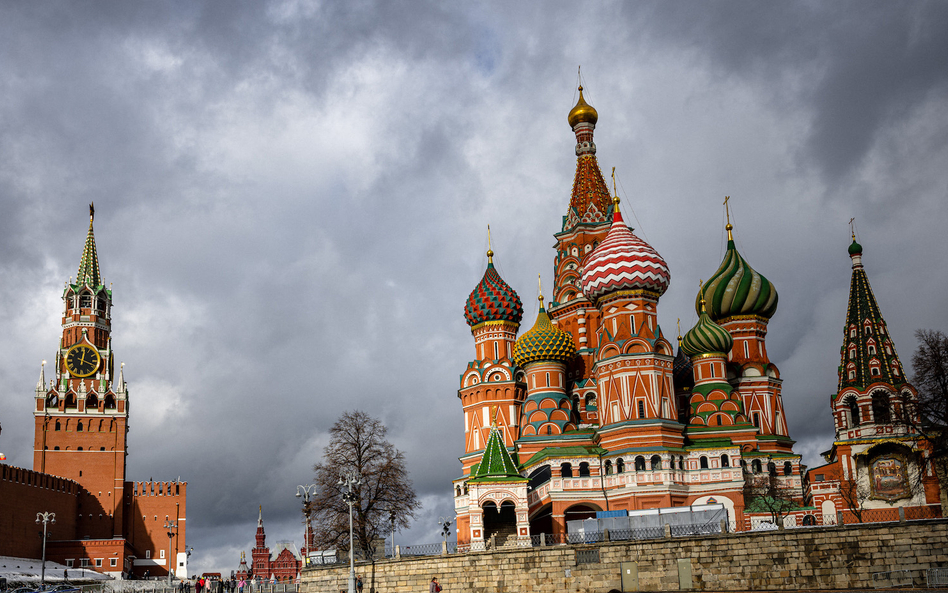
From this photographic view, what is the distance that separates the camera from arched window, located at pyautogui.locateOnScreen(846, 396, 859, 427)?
151 ft

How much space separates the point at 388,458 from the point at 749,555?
19.2 m

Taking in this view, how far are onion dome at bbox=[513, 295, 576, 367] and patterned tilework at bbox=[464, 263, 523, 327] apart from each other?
372 cm

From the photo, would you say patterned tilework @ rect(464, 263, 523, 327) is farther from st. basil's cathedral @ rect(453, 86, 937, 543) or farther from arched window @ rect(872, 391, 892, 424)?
arched window @ rect(872, 391, 892, 424)

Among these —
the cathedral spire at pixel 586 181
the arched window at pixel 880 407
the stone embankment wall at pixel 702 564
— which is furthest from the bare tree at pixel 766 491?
the cathedral spire at pixel 586 181

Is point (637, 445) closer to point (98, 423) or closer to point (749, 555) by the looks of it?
point (749, 555)

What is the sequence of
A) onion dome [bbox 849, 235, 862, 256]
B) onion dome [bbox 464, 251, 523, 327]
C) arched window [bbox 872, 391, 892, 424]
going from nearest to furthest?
arched window [bbox 872, 391, 892, 424] → onion dome [bbox 849, 235, 862, 256] → onion dome [bbox 464, 251, 523, 327]

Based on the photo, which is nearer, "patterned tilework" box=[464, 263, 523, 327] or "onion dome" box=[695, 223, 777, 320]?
"onion dome" box=[695, 223, 777, 320]

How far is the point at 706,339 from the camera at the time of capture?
165 ft

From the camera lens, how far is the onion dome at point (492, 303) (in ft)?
185

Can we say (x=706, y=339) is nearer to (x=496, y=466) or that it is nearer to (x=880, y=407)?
(x=880, y=407)

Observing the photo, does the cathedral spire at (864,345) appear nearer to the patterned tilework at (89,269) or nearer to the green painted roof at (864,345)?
the green painted roof at (864,345)

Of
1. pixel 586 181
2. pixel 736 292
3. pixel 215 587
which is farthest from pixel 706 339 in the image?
pixel 215 587

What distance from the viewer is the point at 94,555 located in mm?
70000

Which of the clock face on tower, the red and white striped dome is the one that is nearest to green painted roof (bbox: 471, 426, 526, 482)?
the red and white striped dome
